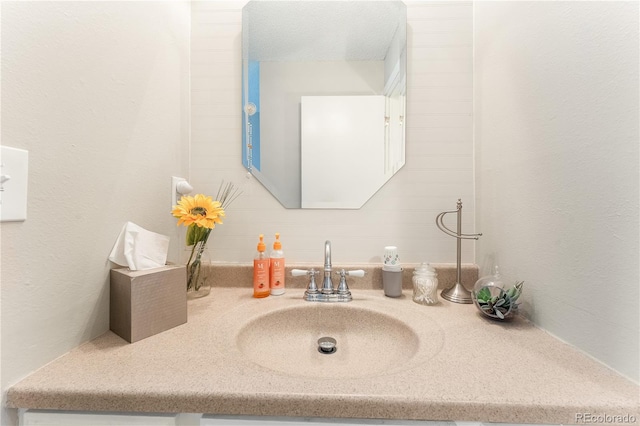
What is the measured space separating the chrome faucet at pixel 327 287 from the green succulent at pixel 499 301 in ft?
1.06

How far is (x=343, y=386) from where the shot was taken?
1.35ft

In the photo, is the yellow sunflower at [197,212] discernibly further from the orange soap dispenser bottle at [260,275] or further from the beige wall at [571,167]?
the beige wall at [571,167]

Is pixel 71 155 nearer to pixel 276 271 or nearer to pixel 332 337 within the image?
pixel 276 271

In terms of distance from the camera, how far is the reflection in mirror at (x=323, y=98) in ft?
3.06

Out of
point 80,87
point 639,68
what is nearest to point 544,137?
point 639,68

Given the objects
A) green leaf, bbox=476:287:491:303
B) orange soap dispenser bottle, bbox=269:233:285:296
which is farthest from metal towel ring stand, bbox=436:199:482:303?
orange soap dispenser bottle, bbox=269:233:285:296

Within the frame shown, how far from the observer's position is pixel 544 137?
0.60 metres

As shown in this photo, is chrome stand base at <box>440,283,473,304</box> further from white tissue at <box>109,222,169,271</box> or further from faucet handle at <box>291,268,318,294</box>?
white tissue at <box>109,222,169,271</box>

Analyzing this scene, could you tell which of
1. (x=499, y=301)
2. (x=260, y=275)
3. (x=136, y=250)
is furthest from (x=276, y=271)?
(x=499, y=301)

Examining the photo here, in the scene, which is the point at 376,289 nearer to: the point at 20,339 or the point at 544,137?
the point at 544,137

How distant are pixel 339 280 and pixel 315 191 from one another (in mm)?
325

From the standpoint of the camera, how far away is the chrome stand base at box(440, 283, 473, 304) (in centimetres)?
78

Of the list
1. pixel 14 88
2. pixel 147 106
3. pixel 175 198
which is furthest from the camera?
pixel 175 198

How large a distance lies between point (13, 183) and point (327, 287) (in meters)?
0.71
